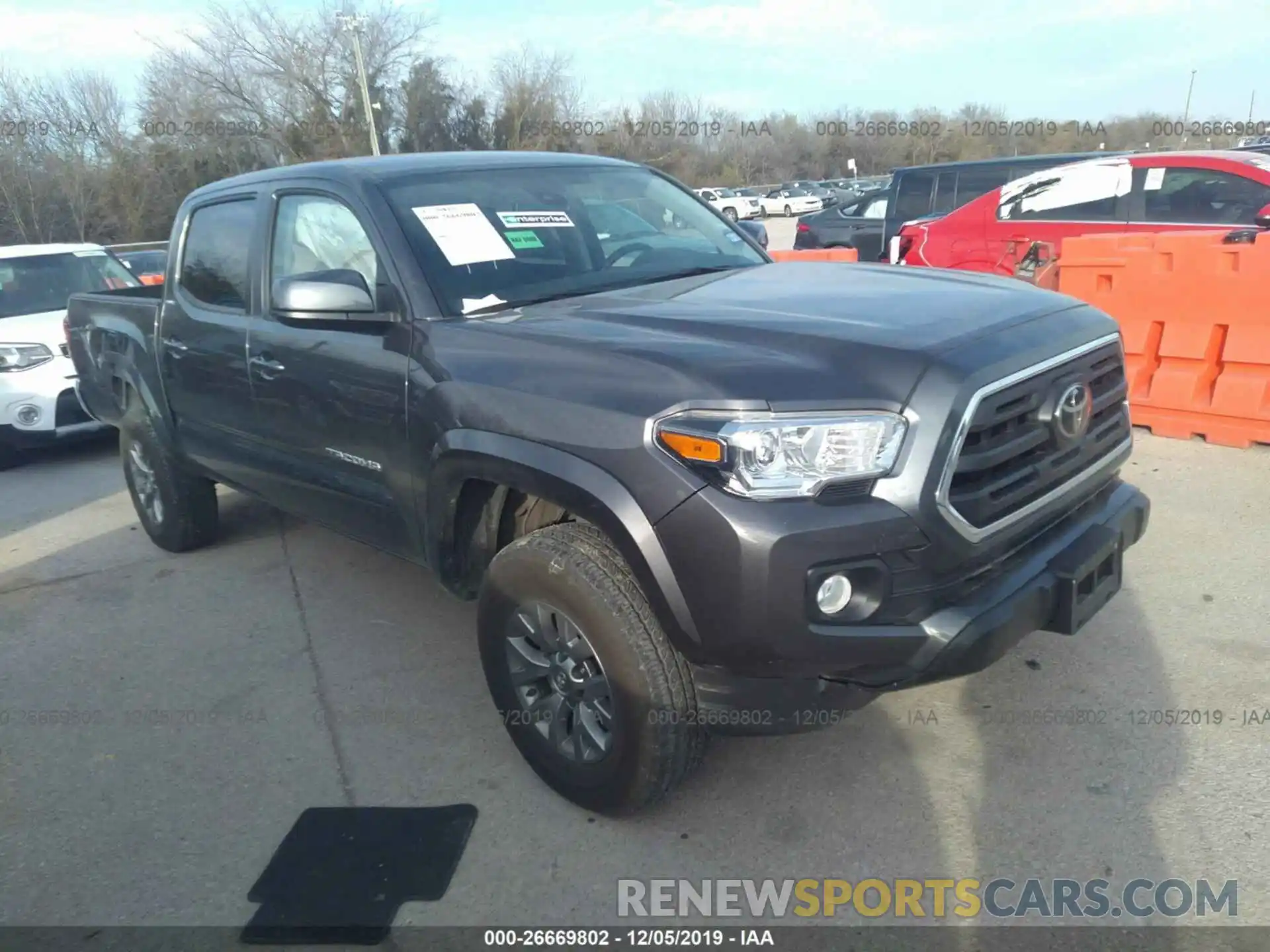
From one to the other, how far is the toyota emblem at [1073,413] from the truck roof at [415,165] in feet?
7.17

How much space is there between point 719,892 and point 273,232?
2.94 meters

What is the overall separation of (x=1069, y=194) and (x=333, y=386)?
7.10m

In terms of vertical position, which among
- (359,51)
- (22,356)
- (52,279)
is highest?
(359,51)

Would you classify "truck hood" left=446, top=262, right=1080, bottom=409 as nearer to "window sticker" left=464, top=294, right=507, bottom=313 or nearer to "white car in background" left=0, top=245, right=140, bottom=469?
"window sticker" left=464, top=294, right=507, bottom=313

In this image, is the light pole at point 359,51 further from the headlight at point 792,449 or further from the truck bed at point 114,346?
the headlight at point 792,449

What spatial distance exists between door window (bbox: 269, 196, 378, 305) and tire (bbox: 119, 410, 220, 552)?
1596 mm

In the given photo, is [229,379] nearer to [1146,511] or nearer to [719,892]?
[719,892]

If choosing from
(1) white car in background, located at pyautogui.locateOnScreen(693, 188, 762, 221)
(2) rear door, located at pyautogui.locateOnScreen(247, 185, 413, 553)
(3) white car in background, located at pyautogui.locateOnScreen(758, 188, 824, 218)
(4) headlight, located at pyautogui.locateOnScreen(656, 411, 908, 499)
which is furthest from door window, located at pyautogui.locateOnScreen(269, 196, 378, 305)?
(3) white car in background, located at pyautogui.locateOnScreen(758, 188, 824, 218)

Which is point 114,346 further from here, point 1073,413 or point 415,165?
point 1073,413

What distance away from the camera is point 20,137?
29.3 meters

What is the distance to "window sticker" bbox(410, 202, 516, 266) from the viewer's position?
3223 mm

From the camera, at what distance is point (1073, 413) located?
267cm

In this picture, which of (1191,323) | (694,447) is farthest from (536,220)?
(1191,323)

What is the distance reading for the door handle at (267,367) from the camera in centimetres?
366
